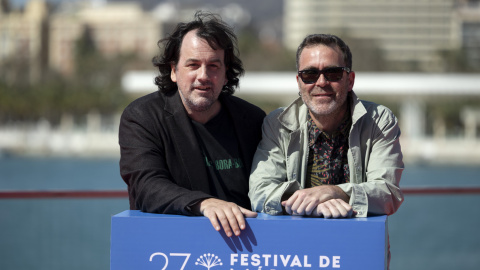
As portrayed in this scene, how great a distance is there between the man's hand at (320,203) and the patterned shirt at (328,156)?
0.20 m

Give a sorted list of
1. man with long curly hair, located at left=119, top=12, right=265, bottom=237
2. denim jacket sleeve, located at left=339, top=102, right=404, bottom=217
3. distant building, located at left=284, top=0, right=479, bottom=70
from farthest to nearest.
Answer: distant building, located at left=284, top=0, right=479, bottom=70
man with long curly hair, located at left=119, top=12, right=265, bottom=237
denim jacket sleeve, located at left=339, top=102, right=404, bottom=217

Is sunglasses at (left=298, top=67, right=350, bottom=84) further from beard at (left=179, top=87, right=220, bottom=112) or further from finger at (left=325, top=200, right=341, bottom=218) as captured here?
finger at (left=325, top=200, right=341, bottom=218)

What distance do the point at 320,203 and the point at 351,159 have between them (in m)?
0.32

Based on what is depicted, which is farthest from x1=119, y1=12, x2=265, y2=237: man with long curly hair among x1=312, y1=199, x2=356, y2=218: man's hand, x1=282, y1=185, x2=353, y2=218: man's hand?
x1=312, y1=199, x2=356, y2=218: man's hand

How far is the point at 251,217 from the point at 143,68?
72.6m

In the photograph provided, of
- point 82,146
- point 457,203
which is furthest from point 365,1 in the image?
point 457,203

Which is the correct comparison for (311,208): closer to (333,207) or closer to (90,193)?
(333,207)

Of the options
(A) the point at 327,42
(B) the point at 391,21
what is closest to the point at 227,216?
(A) the point at 327,42

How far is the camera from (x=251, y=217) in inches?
85.0

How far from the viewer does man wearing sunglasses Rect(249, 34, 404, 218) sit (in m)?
2.38

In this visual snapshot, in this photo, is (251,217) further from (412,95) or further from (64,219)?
(412,95)

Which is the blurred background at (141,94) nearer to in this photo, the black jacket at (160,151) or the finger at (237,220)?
the black jacket at (160,151)

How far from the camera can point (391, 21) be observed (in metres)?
104

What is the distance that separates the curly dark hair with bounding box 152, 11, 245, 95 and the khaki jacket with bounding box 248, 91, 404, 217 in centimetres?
29
